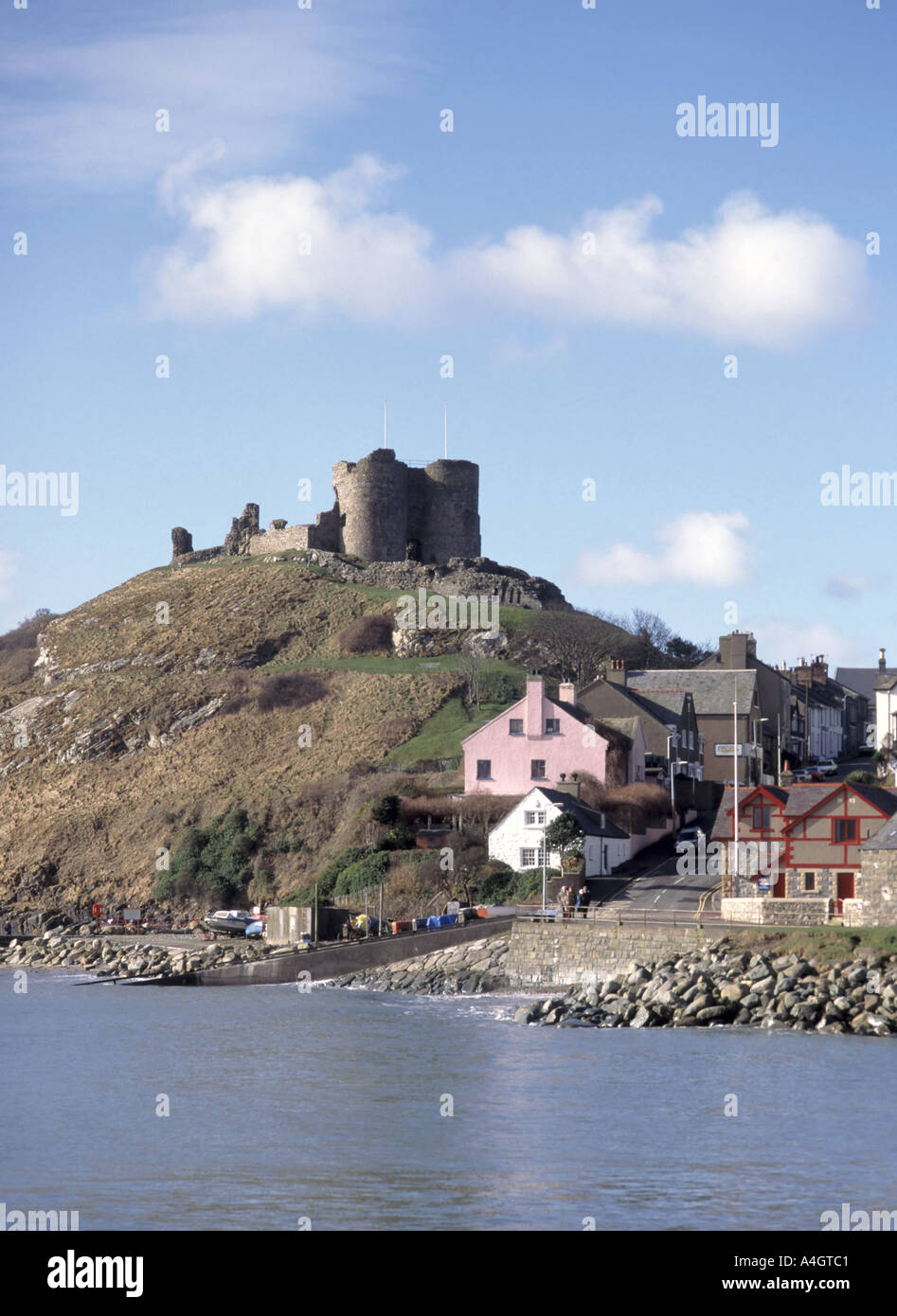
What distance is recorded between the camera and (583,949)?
48.1 meters

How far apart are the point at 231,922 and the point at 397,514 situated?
5826 centimetres

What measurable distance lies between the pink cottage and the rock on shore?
24.3m

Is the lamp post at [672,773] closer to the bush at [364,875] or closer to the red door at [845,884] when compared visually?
the bush at [364,875]

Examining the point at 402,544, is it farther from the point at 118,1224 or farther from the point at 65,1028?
the point at 118,1224

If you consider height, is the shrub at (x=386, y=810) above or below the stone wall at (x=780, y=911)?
above

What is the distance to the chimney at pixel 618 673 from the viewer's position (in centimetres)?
8150

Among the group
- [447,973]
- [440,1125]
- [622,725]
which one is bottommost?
[440,1125]

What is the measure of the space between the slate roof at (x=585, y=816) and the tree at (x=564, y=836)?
70 centimetres

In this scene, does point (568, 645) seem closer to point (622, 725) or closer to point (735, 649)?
point (735, 649)

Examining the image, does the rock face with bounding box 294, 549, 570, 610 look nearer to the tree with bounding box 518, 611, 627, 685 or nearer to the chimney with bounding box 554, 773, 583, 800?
the tree with bounding box 518, 611, 627, 685

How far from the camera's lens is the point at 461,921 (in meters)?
54.3

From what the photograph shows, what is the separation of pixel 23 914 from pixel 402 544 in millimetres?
50943

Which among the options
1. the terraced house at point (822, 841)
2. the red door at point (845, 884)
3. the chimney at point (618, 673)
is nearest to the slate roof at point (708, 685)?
the chimney at point (618, 673)

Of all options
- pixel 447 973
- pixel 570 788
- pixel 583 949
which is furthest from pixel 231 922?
pixel 583 949
